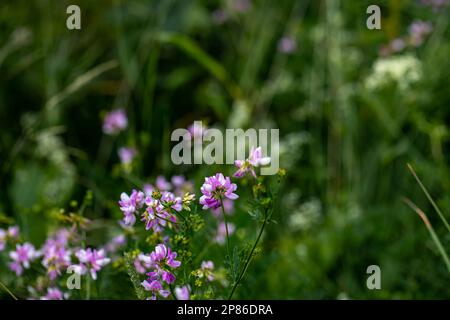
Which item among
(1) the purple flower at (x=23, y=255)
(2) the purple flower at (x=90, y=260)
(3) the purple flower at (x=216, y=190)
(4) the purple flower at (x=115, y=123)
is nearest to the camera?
(3) the purple flower at (x=216, y=190)

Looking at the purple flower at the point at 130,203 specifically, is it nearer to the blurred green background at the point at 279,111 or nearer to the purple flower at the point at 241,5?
the blurred green background at the point at 279,111

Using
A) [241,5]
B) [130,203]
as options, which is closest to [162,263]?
[130,203]

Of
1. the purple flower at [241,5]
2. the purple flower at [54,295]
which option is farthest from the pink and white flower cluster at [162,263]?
the purple flower at [241,5]

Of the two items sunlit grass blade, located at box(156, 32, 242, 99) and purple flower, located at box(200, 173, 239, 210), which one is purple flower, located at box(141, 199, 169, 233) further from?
sunlit grass blade, located at box(156, 32, 242, 99)

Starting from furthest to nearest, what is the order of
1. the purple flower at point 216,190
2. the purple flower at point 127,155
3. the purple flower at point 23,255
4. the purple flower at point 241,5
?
the purple flower at point 241,5 → the purple flower at point 127,155 → the purple flower at point 23,255 → the purple flower at point 216,190

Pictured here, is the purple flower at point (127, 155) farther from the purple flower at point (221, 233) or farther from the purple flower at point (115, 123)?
the purple flower at point (221, 233)

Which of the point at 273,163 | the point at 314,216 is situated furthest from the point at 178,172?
the point at 314,216

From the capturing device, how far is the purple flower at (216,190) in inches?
41.4

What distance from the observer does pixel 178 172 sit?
2041 millimetres

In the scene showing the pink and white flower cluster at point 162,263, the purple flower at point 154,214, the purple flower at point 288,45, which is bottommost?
the pink and white flower cluster at point 162,263

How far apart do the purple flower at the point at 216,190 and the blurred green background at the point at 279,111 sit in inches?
19.9

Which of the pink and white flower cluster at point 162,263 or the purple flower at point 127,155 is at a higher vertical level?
the purple flower at point 127,155

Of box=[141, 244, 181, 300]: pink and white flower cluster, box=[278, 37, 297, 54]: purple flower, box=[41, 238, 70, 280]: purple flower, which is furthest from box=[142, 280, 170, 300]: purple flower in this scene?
box=[278, 37, 297, 54]: purple flower

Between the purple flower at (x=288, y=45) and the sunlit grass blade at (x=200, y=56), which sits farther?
the purple flower at (x=288, y=45)
